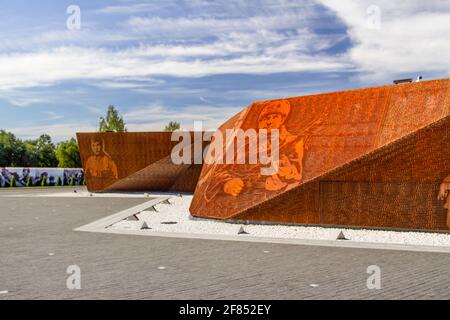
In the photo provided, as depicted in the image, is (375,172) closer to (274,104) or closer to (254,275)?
(274,104)

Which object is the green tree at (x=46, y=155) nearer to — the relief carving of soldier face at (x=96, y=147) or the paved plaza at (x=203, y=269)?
the relief carving of soldier face at (x=96, y=147)

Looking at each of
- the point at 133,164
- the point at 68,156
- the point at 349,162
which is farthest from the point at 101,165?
the point at 68,156

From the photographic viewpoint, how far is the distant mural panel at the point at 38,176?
50.6 m

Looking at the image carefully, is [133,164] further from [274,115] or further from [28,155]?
[28,155]

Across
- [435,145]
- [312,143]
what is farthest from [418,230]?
[312,143]

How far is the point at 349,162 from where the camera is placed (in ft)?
45.0

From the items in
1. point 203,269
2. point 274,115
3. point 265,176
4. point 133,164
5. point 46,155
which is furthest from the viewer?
point 46,155

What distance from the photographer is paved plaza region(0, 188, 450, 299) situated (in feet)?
22.1

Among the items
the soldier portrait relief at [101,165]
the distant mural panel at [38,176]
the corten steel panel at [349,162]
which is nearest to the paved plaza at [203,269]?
the corten steel panel at [349,162]

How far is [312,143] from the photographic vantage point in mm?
14805

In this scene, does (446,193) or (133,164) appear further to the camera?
(133,164)

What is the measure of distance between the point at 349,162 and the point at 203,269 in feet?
22.3

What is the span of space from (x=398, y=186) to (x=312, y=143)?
2.85 m
